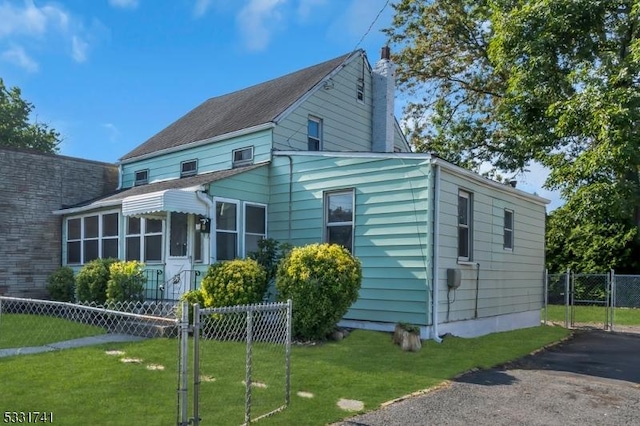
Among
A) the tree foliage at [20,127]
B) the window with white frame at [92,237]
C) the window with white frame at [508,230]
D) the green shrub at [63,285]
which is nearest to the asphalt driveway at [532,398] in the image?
the window with white frame at [508,230]

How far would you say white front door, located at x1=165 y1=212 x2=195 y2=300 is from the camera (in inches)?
470

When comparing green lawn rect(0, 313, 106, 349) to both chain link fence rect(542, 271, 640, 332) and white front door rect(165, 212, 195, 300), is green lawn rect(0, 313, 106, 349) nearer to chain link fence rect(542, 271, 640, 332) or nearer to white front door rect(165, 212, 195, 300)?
white front door rect(165, 212, 195, 300)

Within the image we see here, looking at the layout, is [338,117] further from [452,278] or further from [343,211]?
[452,278]

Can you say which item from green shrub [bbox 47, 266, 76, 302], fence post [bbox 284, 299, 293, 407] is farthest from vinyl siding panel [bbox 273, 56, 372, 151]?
fence post [bbox 284, 299, 293, 407]

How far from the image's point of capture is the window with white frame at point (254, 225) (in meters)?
12.4

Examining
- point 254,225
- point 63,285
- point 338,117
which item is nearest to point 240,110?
point 338,117

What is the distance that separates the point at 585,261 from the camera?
21172mm

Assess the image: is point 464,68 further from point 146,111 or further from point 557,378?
point 557,378

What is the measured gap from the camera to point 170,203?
1090 centimetres

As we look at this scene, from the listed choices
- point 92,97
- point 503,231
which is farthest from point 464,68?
point 92,97

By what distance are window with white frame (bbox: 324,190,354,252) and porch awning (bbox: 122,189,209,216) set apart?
2.71 meters

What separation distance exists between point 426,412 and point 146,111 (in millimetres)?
18277

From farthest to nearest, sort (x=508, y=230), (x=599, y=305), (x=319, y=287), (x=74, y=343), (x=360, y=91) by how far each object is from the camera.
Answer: (x=599, y=305) < (x=360, y=91) < (x=508, y=230) < (x=319, y=287) < (x=74, y=343)

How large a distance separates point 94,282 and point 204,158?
4.74 metres
